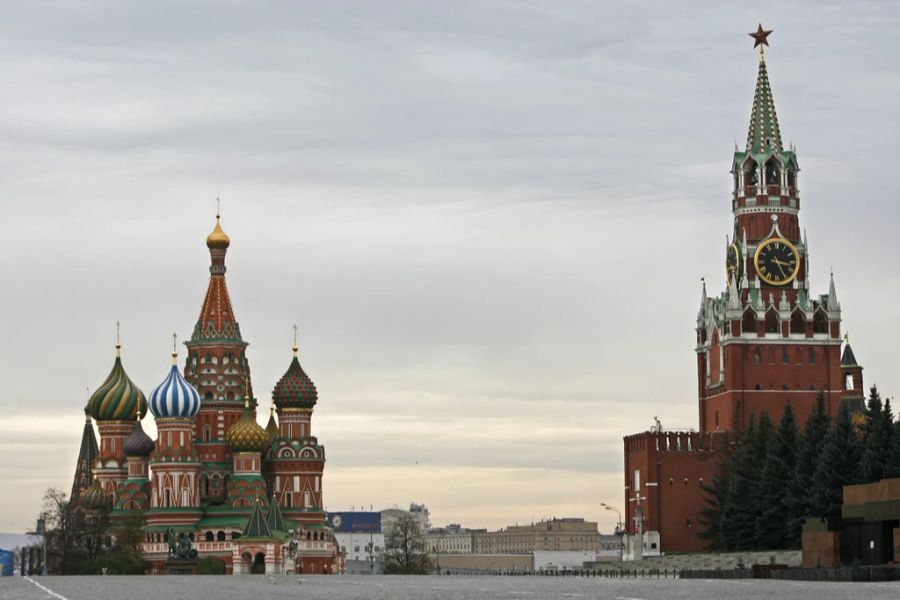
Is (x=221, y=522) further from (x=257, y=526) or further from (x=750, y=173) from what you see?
(x=750, y=173)

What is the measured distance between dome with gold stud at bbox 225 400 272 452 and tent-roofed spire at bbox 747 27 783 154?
41640 mm

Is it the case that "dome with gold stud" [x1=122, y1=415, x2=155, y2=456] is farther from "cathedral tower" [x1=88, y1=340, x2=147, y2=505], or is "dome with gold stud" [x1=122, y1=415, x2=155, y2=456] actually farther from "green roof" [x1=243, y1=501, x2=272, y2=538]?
"green roof" [x1=243, y1=501, x2=272, y2=538]

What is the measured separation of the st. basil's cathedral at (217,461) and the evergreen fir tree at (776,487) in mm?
38054

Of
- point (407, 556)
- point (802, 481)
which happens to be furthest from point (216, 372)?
point (802, 481)

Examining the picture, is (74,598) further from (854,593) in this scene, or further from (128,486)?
(128,486)

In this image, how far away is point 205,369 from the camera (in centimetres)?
13725

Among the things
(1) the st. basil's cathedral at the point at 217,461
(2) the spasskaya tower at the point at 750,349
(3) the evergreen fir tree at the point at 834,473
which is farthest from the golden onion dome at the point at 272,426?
(3) the evergreen fir tree at the point at 834,473

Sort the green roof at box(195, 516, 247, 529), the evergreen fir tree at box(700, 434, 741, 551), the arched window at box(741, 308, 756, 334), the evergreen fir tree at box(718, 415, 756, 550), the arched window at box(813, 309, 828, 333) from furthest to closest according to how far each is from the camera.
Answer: the arched window at box(813, 309, 828, 333) → the arched window at box(741, 308, 756, 334) → the green roof at box(195, 516, 247, 529) → the evergreen fir tree at box(700, 434, 741, 551) → the evergreen fir tree at box(718, 415, 756, 550)

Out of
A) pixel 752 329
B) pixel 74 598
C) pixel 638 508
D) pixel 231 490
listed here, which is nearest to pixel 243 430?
pixel 231 490

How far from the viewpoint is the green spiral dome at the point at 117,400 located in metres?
143

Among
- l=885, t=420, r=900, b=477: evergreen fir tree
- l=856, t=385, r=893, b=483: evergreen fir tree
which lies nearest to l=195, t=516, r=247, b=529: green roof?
l=856, t=385, r=893, b=483: evergreen fir tree

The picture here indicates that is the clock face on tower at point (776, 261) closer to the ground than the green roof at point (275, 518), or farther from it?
farther from it

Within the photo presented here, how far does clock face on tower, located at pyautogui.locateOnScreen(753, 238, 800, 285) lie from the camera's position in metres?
133

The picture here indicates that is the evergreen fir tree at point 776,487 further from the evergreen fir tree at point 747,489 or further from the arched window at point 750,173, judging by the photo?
the arched window at point 750,173
